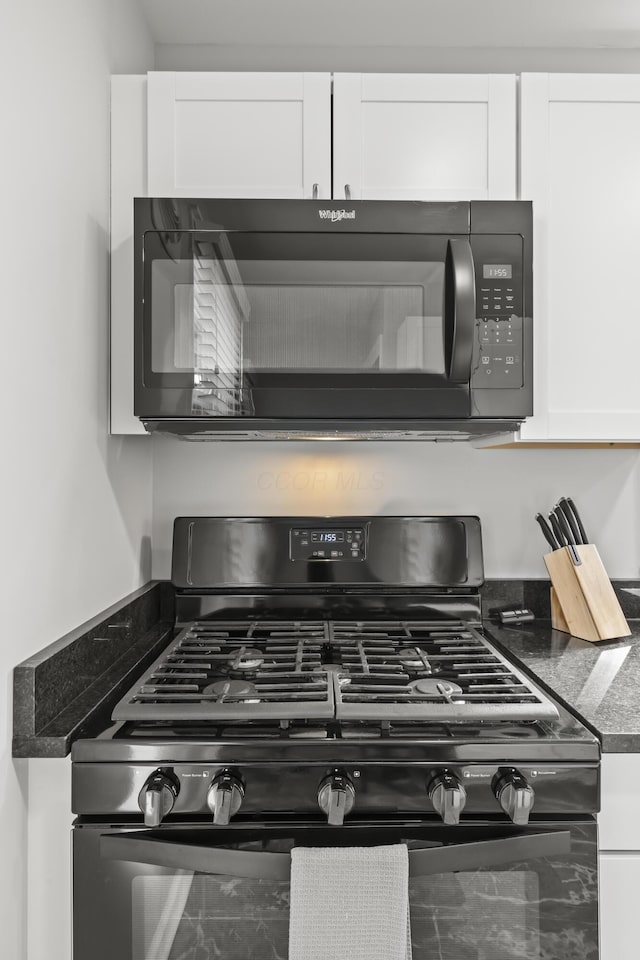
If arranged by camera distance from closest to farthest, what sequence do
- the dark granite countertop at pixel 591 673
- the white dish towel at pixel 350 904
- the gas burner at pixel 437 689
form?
1. the white dish towel at pixel 350 904
2. the dark granite countertop at pixel 591 673
3. the gas burner at pixel 437 689

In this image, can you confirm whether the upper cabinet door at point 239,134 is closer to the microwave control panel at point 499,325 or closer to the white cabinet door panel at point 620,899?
the microwave control panel at point 499,325

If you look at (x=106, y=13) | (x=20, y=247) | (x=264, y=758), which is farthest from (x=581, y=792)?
(x=106, y=13)

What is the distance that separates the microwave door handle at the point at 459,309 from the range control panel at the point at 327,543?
21.8 inches

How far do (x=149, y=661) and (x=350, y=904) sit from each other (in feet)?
2.24

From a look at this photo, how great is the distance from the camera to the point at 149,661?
1.49m

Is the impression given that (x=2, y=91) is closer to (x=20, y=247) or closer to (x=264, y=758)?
(x=20, y=247)

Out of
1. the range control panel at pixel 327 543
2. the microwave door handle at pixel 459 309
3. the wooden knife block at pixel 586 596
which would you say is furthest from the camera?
the range control panel at pixel 327 543

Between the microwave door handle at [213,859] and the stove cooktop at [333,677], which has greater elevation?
the stove cooktop at [333,677]

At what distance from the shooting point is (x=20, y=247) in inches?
42.1

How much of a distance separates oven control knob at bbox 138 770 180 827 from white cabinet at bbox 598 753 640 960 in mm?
667

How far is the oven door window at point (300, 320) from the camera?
1.38 m

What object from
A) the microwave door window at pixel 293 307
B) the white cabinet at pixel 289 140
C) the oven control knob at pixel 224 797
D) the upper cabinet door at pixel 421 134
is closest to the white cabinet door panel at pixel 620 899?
the oven control knob at pixel 224 797

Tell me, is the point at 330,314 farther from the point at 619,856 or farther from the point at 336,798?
the point at 619,856

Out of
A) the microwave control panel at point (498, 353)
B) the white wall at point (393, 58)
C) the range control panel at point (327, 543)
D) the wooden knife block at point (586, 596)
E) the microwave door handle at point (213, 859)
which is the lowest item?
the microwave door handle at point (213, 859)
